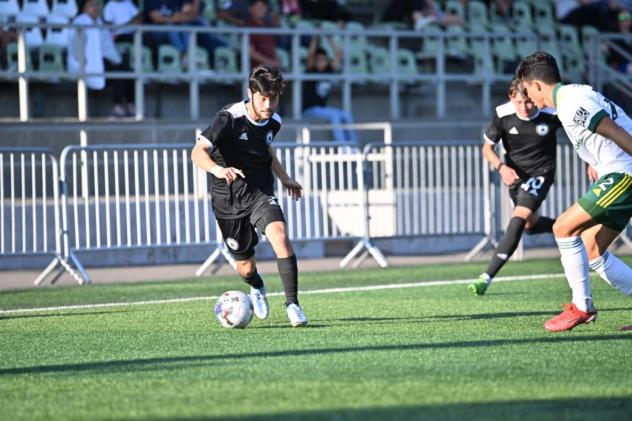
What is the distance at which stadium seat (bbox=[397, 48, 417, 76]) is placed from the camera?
23.6m

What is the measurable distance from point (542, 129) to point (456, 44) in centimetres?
1162

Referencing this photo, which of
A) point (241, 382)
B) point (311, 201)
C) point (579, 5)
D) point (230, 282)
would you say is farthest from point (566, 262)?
point (579, 5)

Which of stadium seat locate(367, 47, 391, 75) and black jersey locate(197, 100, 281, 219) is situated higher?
stadium seat locate(367, 47, 391, 75)

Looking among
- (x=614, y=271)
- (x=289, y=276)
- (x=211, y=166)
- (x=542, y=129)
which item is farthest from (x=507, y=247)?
(x=211, y=166)

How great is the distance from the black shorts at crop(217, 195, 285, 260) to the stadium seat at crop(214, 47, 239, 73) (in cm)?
1119

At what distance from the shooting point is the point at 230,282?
1522 cm

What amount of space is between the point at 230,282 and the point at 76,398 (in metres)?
8.53

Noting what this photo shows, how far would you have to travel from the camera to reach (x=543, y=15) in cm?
2653

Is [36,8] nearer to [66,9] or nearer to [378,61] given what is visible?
[66,9]

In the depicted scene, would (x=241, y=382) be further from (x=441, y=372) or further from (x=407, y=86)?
(x=407, y=86)

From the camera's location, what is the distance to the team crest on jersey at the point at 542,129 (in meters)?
13.1

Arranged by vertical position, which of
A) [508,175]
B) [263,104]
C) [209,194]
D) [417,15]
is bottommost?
[209,194]

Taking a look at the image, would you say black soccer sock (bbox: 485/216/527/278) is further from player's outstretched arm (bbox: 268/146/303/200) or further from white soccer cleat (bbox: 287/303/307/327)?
white soccer cleat (bbox: 287/303/307/327)

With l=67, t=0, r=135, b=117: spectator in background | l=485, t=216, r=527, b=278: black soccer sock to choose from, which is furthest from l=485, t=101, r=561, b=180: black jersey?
l=67, t=0, r=135, b=117: spectator in background
